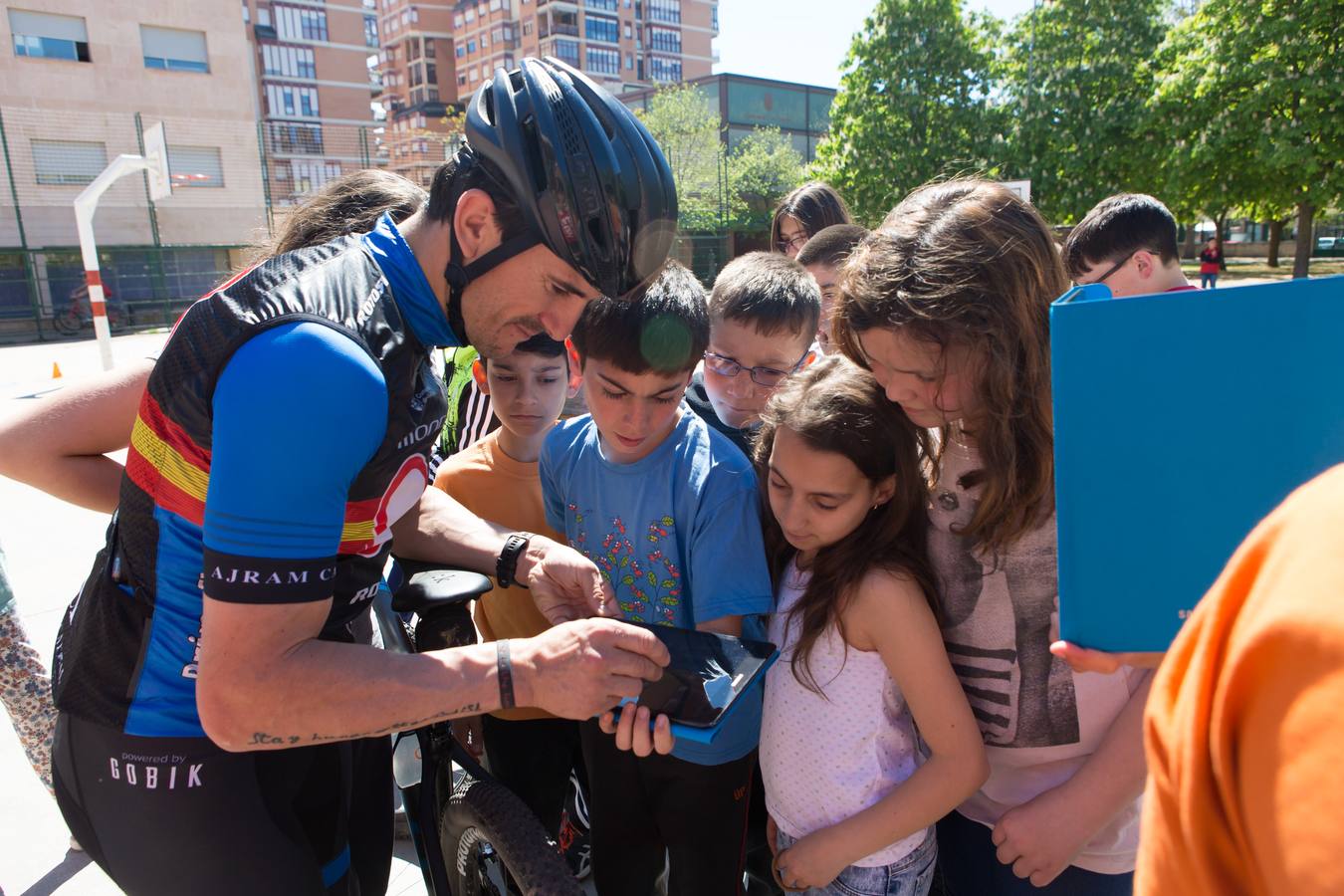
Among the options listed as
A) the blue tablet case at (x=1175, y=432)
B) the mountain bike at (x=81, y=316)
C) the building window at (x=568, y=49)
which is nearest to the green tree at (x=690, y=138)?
the mountain bike at (x=81, y=316)

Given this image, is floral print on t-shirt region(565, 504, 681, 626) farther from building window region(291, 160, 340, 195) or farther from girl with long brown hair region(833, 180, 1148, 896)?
building window region(291, 160, 340, 195)

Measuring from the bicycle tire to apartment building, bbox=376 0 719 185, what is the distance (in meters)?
72.6

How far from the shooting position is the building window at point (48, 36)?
27.0m

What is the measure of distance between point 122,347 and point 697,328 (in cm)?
1963

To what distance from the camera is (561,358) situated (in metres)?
2.73

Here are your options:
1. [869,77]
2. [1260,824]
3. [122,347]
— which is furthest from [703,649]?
[122,347]

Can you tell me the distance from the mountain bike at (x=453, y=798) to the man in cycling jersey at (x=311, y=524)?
0.26 metres

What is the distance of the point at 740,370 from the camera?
101 inches

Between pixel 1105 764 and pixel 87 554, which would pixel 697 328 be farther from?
pixel 87 554

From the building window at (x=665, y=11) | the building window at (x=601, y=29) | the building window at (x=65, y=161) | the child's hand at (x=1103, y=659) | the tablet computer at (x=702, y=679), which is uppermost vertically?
the building window at (x=665, y=11)

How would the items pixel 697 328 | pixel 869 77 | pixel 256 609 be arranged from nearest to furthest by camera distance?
pixel 256 609, pixel 697 328, pixel 869 77

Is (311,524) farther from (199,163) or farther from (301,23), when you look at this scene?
(301,23)

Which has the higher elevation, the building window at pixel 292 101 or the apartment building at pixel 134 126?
the building window at pixel 292 101

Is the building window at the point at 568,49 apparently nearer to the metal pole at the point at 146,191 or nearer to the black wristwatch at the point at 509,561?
the metal pole at the point at 146,191
